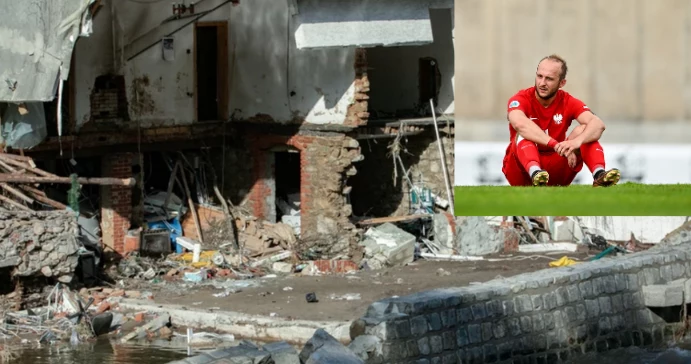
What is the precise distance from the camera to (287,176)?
Answer: 26.3 m

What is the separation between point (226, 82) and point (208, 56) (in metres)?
0.60

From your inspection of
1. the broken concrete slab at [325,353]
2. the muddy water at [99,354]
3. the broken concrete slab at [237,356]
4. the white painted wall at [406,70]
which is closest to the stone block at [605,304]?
the broken concrete slab at [325,353]

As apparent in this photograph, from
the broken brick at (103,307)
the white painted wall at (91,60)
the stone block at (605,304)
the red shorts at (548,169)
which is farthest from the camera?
the white painted wall at (91,60)

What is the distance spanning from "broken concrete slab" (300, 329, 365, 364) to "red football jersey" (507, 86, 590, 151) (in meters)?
5.08

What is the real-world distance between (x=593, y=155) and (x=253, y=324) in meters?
12.5

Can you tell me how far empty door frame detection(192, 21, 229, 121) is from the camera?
79.1ft

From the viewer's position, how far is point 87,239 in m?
22.3

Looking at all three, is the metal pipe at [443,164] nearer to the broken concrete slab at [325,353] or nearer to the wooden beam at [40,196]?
the wooden beam at [40,196]

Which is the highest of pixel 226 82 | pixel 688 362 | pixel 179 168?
pixel 226 82

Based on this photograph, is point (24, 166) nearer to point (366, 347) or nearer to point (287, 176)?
point (287, 176)

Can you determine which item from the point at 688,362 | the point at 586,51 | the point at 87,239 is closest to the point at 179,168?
the point at 87,239

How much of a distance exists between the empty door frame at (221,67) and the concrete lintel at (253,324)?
5.93m

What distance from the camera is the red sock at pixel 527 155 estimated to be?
20.7ft

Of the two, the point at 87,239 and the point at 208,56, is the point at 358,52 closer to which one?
the point at 208,56
